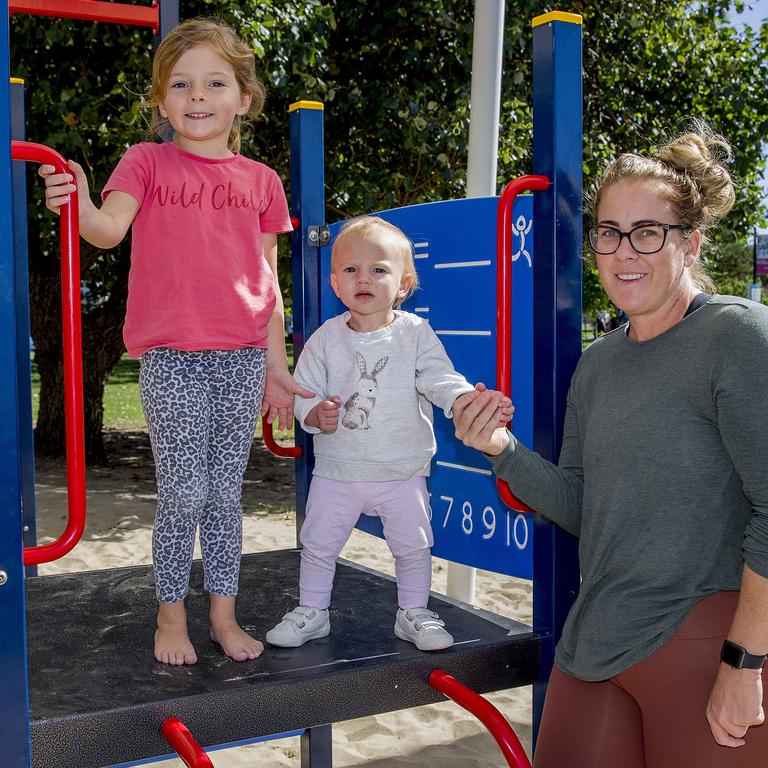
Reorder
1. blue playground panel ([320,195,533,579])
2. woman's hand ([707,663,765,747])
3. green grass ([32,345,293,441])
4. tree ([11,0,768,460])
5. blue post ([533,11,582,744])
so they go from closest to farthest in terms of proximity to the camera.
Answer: woman's hand ([707,663,765,747])
blue post ([533,11,582,744])
blue playground panel ([320,195,533,579])
tree ([11,0,768,460])
green grass ([32,345,293,441])

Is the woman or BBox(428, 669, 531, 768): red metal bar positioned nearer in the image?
the woman

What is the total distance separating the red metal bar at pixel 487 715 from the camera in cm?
218

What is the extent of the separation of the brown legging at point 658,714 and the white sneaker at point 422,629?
13.9 inches

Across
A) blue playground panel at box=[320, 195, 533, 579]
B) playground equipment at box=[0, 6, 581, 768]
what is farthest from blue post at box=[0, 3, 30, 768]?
blue playground panel at box=[320, 195, 533, 579]

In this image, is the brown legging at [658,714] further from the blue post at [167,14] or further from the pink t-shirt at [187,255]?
the blue post at [167,14]

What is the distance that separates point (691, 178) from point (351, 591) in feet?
5.41

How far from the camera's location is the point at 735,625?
173 centimetres

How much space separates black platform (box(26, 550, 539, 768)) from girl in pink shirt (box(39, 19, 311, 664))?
5.1 inches

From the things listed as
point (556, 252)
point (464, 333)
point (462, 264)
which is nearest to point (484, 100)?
point (462, 264)

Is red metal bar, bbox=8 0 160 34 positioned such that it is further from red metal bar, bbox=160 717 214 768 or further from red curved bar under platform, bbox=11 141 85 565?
red metal bar, bbox=160 717 214 768

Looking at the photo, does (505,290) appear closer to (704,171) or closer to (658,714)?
(704,171)

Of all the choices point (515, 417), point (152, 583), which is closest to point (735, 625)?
point (515, 417)

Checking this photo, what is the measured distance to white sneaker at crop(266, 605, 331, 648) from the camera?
2375 mm

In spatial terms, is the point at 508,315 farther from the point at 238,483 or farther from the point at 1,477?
the point at 1,477
